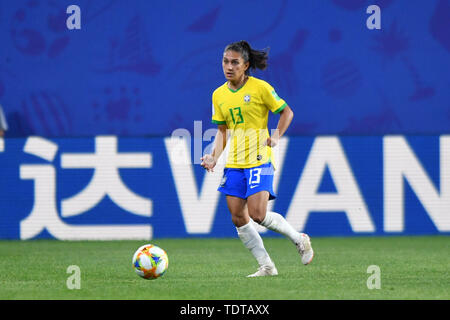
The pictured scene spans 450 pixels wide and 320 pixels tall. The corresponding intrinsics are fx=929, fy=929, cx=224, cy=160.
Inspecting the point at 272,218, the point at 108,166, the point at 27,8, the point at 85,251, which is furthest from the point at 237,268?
the point at 27,8

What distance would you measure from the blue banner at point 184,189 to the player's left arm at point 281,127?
13.8 ft

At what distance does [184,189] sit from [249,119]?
14.6 ft

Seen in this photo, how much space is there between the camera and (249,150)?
6887mm

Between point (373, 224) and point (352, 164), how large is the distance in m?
0.77

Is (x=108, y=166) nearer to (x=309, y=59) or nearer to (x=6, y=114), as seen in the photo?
(x=6, y=114)

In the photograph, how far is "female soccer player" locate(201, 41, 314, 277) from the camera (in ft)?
22.4

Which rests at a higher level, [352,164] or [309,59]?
[309,59]

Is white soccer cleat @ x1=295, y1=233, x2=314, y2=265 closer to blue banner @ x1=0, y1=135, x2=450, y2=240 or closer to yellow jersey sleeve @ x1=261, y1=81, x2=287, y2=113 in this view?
yellow jersey sleeve @ x1=261, y1=81, x2=287, y2=113

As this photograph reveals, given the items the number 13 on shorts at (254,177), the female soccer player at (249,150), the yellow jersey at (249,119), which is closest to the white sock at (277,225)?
the female soccer player at (249,150)

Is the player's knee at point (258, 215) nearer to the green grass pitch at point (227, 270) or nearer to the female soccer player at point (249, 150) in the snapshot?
the female soccer player at point (249, 150)

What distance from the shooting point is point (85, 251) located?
32.3ft

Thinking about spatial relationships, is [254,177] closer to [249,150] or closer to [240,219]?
[249,150]

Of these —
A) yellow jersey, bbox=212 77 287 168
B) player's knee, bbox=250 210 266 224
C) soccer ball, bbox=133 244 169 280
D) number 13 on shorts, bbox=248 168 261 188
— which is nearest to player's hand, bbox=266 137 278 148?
yellow jersey, bbox=212 77 287 168

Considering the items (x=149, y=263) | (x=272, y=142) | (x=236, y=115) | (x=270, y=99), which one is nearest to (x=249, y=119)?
(x=236, y=115)
